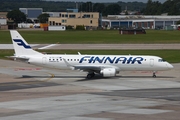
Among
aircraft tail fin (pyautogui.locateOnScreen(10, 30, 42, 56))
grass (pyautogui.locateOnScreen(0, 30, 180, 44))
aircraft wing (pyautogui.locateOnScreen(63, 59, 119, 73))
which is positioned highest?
aircraft tail fin (pyautogui.locateOnScreen(10, 30, 42, 56))

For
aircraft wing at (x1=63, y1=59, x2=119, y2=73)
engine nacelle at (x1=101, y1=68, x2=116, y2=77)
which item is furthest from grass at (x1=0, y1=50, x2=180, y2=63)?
engine nacelle at (x1=101, y1=68, x2=116, y2=77)

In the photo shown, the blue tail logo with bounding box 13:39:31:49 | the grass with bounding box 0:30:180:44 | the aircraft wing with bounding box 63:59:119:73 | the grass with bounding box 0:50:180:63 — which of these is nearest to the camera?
the aircraft wing with bounding box 63:59:119:73

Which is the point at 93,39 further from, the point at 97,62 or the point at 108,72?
the point at 108,72

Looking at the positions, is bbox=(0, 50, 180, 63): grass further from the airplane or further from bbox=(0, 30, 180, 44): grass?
bbox=(0, 30, 180, 44): grass

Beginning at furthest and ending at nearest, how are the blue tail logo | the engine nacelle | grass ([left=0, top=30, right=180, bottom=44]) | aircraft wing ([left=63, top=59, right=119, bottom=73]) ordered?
grass ([left=0, top=30, right=180, bottom=44]), the blue tail logo, the engine nacelle, aircraft wing ([left=63, top=59, right=119, bottom=73])

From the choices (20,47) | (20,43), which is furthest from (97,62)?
(20,43)

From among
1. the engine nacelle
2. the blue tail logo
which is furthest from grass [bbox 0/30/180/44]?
the engine nacelle

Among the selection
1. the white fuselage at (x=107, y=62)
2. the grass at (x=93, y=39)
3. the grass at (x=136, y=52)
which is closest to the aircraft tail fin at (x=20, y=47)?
the white fuselage at (x=107, y=62)

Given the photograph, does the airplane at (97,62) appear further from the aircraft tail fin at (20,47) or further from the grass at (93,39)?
the grass at (93,39)

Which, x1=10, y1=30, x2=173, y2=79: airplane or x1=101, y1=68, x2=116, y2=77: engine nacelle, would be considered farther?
x1=10, y1=30, x2=173, y2=79: airplane

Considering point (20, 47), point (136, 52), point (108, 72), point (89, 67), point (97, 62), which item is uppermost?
point (20, 47)

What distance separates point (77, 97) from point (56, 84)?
1009cm

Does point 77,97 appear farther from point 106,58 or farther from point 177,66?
point 177,66

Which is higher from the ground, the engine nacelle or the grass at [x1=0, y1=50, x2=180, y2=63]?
the engine nacelle
